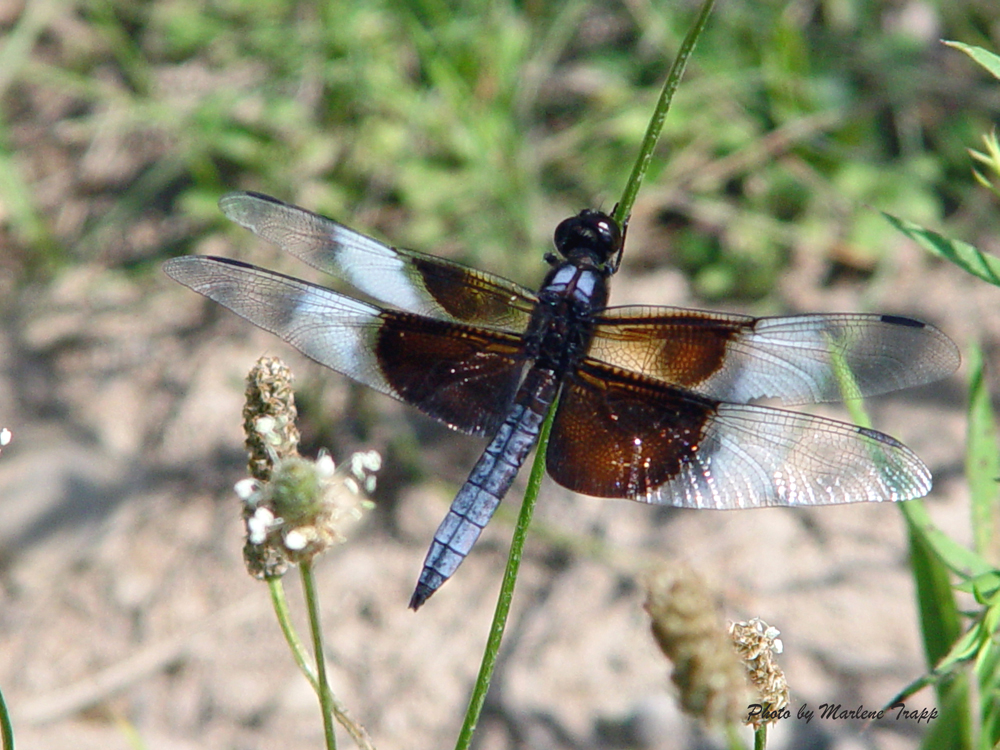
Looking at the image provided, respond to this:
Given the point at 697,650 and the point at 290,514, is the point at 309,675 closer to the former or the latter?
the point at 290,514

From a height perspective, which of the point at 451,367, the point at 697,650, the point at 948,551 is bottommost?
the point at 697,650

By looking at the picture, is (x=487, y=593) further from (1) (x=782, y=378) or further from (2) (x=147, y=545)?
(1) (x=782, y=378)

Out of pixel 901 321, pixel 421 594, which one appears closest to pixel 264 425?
pixel 421 594

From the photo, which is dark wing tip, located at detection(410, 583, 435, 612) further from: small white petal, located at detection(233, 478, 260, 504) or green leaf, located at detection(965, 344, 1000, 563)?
green leaf, located at detection(965, 344, 1000, 563)

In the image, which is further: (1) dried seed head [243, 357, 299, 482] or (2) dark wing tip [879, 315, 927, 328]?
(2) dark wing tip [879, 315, 927, 328]

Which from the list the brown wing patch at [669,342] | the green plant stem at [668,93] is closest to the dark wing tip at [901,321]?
the brown wing patch at [669,342]

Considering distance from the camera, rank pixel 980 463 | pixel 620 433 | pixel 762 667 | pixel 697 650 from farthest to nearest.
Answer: pixel 620 433, pixel 980 463, pixel 762 667, pixel 697 650

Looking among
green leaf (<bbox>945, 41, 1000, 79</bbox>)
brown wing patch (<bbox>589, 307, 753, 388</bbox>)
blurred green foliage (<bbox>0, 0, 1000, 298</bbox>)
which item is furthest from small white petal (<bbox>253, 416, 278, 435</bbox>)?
blurred green foliage (<bbox>0, 0, 1000, 298</bbox>)

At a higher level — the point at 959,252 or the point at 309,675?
the point at 959,252
